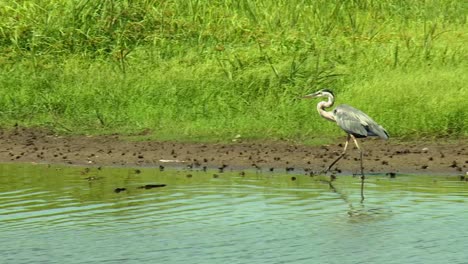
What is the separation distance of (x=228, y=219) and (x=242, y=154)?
10.6 feet

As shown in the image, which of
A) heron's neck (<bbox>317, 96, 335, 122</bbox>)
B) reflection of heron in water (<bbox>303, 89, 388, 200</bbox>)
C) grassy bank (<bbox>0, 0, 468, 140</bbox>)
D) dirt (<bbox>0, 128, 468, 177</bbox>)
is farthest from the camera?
grassy bank (<bbox>0, 0, 468, 140</bbox>)

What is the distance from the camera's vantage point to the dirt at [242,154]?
468 inches

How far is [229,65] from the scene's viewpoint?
15.2 metres

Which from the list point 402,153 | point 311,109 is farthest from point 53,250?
point 311,109

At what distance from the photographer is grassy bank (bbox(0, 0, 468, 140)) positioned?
530 inches

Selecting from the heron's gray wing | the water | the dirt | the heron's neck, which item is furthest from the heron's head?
the water

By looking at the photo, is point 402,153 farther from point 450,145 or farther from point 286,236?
point 286,236

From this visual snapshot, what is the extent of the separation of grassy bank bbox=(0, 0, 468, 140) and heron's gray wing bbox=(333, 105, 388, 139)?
1.22 metres

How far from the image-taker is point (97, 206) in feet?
32.9

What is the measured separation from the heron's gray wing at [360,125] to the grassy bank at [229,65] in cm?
122

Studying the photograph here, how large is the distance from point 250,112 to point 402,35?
10.6ft

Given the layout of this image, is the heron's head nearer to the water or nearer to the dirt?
the dirt

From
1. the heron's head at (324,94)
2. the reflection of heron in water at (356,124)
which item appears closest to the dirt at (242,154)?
the reflection of heron in water at (356,124)

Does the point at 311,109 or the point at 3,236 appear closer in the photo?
the point at 3,236
